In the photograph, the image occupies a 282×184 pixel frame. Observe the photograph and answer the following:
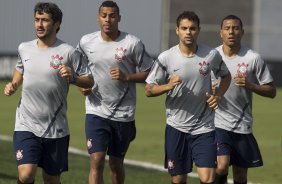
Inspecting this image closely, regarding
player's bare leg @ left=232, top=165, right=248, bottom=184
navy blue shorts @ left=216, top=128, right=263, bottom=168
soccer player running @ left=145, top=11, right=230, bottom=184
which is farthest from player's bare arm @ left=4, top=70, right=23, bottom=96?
player's bare leg @ left=232, top=165, right=248, bottom=184

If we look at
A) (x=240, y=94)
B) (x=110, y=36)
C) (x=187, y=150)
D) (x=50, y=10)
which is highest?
(x=50, y=10)

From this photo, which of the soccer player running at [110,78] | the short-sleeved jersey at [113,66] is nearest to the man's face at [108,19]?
the soccer player running at [110,78]

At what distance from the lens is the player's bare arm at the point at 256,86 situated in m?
12.6

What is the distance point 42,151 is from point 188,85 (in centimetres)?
180

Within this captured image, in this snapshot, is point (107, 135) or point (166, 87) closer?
point (166, 87)

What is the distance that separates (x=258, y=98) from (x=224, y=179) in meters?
25.8

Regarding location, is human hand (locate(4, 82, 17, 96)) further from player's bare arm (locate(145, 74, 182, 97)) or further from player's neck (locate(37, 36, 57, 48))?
player's bare arm (locate(145, 74, 182, 97))

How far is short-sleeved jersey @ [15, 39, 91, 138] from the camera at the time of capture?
11570 millimetres

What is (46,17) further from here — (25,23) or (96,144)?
(25,23)

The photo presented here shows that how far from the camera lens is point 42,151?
1169cm

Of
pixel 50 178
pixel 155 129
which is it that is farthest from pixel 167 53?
pixel 155 129

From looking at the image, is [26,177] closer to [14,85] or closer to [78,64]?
[14,85]

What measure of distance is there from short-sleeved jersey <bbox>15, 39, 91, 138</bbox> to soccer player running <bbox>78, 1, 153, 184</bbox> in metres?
1.36

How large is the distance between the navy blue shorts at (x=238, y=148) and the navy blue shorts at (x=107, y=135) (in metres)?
1.09
